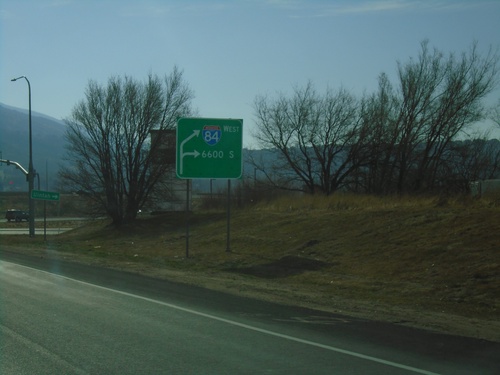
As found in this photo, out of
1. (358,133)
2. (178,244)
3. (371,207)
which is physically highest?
(358,133)

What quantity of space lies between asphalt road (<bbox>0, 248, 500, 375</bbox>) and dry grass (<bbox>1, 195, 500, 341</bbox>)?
5.20 feet

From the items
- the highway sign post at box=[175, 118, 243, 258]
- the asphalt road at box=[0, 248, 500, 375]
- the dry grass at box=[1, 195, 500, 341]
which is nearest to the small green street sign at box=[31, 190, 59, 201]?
the dry grass at box=[1, 195, 500, 341]

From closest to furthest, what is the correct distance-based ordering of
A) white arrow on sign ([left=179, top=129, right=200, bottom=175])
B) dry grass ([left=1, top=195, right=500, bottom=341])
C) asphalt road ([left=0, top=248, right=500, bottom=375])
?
asphalt road ([left=0, top=248, right=500, bottom=375]) → dry grass ([left=1, top=195, right=500, bottom=341]) → white arrow on sign ([left=179, top=129, right=200, bottom=175])

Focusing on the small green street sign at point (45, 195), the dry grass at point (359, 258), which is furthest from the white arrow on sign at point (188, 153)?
the small green street sign at point (45, 195)

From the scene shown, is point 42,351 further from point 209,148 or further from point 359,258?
point 209,148

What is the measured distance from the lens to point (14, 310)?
1184cm

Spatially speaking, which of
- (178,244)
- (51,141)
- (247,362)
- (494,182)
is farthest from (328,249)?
(51,141)

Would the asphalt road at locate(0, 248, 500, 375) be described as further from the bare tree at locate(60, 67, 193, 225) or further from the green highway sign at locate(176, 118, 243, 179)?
the bare tree at locate(60, 67, 193, 225)

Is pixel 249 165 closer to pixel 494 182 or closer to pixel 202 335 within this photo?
pixel 494 182

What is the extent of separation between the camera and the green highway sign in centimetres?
2425

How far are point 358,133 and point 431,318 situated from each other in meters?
30.5

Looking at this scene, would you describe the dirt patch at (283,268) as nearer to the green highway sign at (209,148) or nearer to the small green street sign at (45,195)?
the green highway sign at (209,148)

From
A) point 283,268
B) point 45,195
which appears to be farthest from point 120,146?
point 283,268

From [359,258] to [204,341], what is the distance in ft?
38.5
